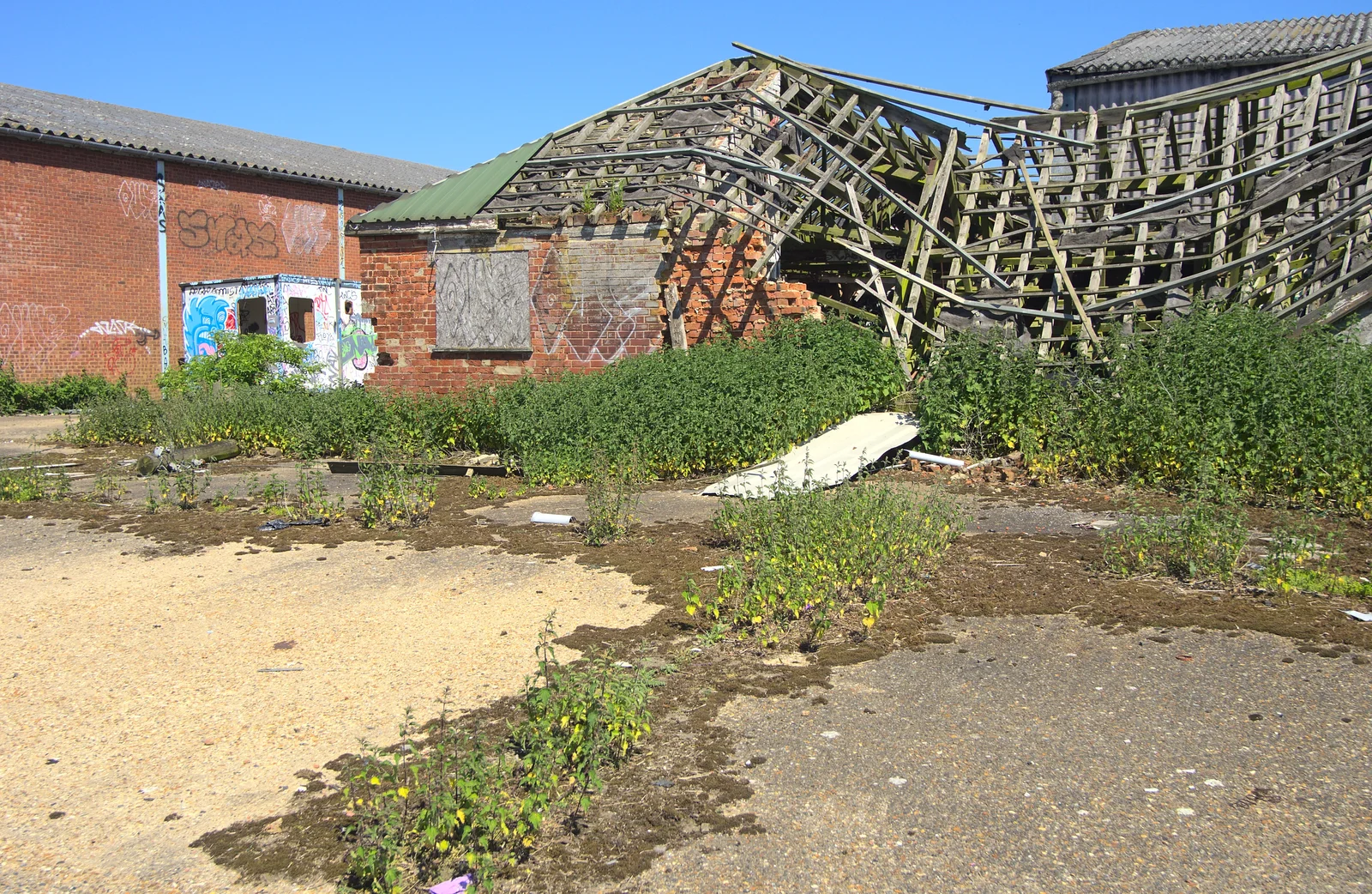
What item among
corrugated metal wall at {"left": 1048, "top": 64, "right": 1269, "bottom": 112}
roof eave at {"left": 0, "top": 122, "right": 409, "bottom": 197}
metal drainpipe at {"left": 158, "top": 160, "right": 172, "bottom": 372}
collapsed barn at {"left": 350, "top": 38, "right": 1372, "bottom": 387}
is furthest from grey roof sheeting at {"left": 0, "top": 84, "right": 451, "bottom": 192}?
corrugated metal wall at {"left": 1048, "top": 64, "right": 1269, "bottom": 112}

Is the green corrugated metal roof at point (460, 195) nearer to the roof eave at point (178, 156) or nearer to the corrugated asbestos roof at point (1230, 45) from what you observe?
the roof eave at point (178, 156)

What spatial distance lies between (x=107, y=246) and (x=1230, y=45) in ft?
77.7

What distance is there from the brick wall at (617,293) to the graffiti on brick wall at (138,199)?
1368cm

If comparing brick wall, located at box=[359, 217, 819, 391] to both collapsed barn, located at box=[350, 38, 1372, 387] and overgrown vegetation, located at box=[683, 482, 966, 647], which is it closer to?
collapsed barn, located at box=[350, 38, 1372, 387]

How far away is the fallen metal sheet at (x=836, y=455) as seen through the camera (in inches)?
363

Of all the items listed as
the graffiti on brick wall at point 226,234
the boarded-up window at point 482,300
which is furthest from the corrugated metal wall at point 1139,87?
the graffiti on brick wall at point 226,234

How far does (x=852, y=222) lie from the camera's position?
13023 millimetres

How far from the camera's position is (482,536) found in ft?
26.1

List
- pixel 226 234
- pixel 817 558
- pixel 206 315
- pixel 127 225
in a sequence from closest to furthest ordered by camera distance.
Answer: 1. pixel 817 558
2. pixel 127 225
3. pixel 206 315
4. pixel 226 234

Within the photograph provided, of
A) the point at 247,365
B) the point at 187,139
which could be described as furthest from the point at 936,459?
the point at 187,139

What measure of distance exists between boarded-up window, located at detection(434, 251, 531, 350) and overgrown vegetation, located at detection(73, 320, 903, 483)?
0.88 metres

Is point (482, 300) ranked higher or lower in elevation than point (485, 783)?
higher

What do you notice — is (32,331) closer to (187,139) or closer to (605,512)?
(187,139)

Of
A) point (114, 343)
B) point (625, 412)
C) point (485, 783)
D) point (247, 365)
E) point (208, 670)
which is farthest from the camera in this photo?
point (114, 343)
